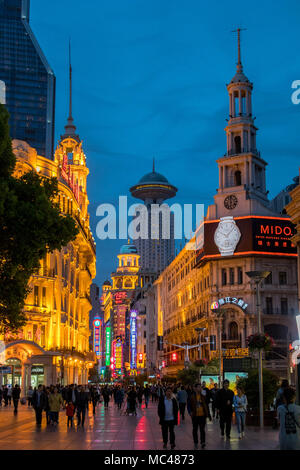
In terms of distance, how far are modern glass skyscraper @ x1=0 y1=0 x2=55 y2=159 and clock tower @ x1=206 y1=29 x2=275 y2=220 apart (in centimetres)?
6382

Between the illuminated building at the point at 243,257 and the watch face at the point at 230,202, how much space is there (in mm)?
115

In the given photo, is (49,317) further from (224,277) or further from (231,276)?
(231,276)

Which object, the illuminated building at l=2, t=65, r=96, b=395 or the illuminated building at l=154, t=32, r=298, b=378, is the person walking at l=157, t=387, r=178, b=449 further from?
the illuminated building at l=154, t=32, r=298, b=378

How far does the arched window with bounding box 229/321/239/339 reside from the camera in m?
76.4

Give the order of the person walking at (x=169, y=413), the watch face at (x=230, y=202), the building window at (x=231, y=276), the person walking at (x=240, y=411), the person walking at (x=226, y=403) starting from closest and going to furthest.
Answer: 1. the person walking at (x=169, y=413)
2. the person walking at (x=226, y=403)
3. the person walking at (x=240, y=411)
4. the building window at (x=231, y=276)
5. the watch face at (x=230, y=202)

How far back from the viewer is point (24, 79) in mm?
141625

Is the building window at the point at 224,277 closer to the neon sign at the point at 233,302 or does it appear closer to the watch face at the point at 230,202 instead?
the neon sign at the point at 233,302

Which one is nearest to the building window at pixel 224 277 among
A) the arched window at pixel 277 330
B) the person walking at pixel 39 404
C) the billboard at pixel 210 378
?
the arched window at pixel 277 330

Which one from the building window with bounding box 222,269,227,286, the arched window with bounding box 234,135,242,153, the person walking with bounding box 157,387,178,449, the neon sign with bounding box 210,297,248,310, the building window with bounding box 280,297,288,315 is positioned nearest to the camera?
the person walking with bounding box 157,387,178,449

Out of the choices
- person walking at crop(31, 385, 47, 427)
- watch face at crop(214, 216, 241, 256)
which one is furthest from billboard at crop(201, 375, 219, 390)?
watch face at crop(214, 216, 241, 256)

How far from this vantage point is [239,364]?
3734 centimetres

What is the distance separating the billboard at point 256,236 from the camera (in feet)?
246

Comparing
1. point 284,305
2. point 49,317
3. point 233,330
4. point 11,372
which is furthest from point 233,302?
point 11,372

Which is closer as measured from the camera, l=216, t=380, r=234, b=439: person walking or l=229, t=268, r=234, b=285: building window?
l=216, t=380, r=234, b=439: person walking
